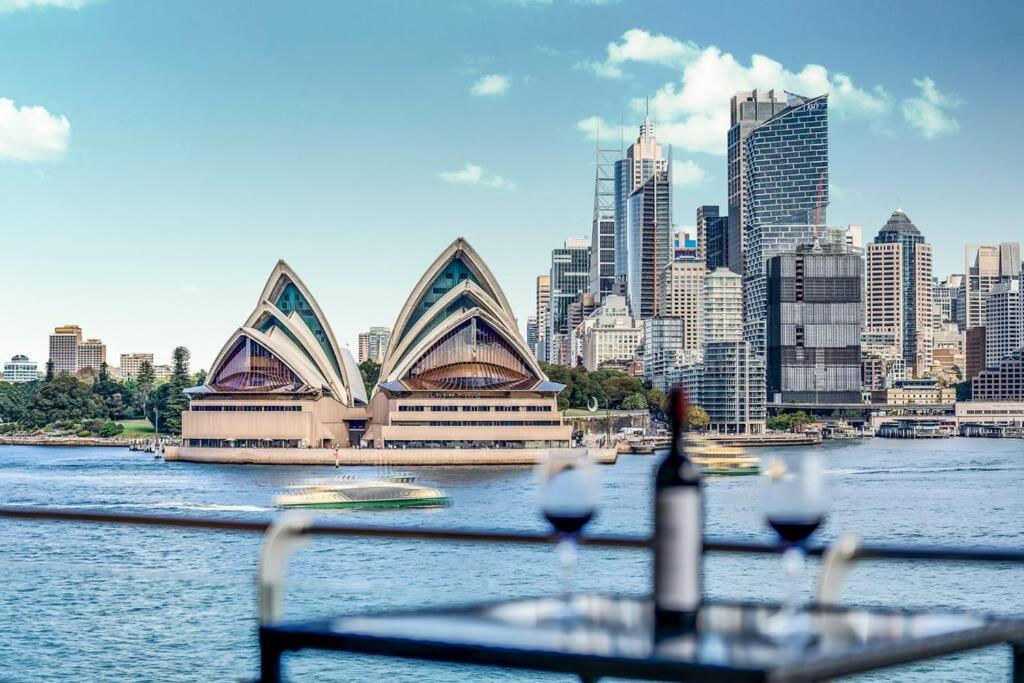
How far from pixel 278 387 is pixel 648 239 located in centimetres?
12093

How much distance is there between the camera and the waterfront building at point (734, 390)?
113625 millimetres

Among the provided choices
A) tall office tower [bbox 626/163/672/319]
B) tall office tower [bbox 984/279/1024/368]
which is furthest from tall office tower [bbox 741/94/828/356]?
tall office tower [bbox 984/279/1024/368]

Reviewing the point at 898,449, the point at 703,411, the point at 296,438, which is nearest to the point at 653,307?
the point at 703,411

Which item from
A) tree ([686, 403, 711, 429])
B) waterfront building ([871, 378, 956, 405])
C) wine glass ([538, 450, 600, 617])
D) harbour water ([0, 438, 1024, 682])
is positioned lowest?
harbour water ([0, 438, 1024, 682])

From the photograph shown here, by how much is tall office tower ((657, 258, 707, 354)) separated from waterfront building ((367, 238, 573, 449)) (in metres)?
96.5

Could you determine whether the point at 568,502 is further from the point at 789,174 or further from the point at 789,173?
the point at 789,173

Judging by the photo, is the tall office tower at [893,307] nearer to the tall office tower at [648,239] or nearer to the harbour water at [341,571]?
the tall office tower at [648,239]

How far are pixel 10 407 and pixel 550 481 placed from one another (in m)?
122

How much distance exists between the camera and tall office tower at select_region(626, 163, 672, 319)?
187 meters

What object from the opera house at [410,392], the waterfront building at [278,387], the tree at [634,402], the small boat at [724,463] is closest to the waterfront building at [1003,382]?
the tree at [634,402]

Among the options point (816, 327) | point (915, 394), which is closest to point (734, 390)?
point (816, 327)

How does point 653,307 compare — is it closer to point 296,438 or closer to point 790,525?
point 296,438

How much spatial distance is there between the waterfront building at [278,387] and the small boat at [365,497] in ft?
96.6

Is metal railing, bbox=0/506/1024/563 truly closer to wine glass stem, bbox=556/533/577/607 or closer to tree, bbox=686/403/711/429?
wine glass stem, bbox=556/533/577/607
